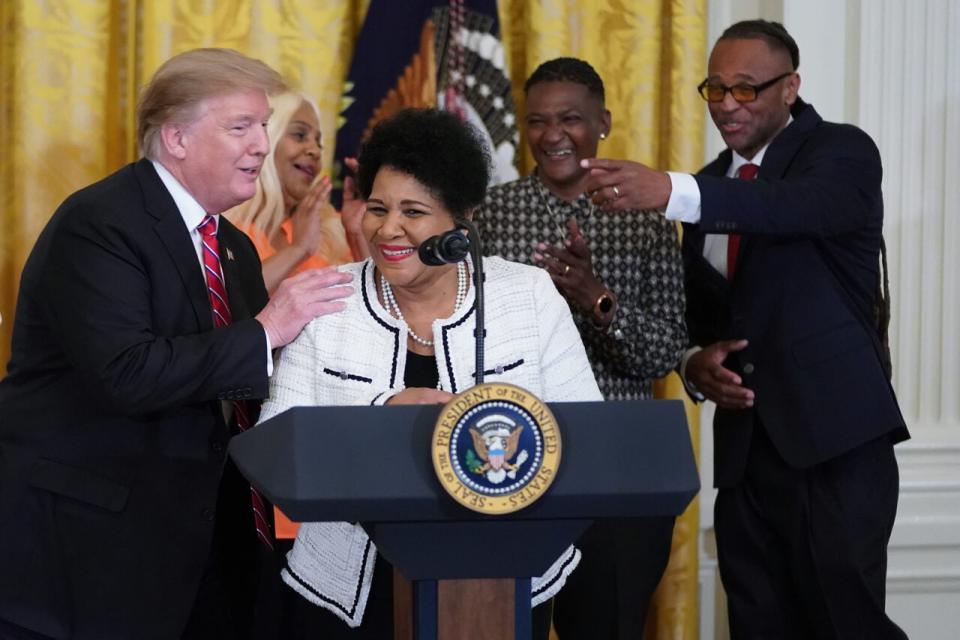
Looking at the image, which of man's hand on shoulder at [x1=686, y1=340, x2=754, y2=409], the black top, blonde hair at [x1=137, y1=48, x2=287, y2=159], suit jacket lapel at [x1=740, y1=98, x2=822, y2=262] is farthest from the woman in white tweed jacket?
suit jacket lapel at [x1=740, y1=98, x2=822, y2=262]

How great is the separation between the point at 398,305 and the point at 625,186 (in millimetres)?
612

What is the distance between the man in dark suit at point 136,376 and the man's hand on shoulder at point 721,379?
1.05 meters

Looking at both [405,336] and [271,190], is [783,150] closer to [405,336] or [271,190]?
[405,336]

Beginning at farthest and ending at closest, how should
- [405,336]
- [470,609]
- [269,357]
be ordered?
[405,336] < [269,357] < [470,609]

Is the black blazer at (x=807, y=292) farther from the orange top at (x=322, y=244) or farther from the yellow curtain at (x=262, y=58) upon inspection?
the orange top at (x=322, y=244)

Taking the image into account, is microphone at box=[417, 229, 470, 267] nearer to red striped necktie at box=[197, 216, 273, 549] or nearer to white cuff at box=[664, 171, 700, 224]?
red striped necktie at box=[197, 216, 273, 549]

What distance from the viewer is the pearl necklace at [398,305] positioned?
8.69 feet

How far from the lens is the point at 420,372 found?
262cm

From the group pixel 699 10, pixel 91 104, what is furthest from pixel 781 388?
pixel 91 104

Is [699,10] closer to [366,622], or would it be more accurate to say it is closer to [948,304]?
[948,304]

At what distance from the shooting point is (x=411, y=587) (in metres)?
2.02

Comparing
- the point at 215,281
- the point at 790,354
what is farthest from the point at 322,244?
the point at 790,354

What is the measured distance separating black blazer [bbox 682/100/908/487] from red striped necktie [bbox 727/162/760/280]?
5 centimetres

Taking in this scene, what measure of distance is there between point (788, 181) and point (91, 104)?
6.76ft
